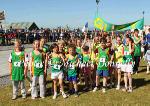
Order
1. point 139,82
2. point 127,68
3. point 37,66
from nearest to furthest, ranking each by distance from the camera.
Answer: point 37,66, point 127,68, point 139,82

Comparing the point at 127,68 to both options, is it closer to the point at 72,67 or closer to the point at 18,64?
the point at 72,67

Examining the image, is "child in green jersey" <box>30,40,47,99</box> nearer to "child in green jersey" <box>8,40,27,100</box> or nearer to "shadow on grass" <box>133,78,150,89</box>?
"child in green jersey" <box>8,40,27,100</box>

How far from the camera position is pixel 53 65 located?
10.7 m

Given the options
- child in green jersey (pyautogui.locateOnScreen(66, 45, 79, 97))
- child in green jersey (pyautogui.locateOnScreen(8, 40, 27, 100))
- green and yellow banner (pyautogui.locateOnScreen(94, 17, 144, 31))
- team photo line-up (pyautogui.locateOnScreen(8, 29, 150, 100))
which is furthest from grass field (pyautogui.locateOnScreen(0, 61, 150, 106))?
green and yellow banner (pyautogui.locateOnScreen(94, 17, 144, 31))

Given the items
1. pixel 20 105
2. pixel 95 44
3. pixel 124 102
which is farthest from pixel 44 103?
pixel 95 44

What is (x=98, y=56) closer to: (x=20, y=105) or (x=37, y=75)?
(x=37, y=75)

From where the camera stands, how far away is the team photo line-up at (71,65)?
10.6m

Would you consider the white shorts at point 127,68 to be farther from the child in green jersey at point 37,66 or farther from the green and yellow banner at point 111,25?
the green and yellow banner at point 111,25

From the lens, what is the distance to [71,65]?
36.0ft

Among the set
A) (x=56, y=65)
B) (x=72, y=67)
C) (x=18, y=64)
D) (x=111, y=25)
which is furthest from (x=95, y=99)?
(x=111, y=25)

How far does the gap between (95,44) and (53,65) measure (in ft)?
8.49

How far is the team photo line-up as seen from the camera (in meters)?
10.6

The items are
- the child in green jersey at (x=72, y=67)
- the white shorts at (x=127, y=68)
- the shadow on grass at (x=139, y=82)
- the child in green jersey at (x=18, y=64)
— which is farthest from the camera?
the shadow on grass at (x=139, y=82)

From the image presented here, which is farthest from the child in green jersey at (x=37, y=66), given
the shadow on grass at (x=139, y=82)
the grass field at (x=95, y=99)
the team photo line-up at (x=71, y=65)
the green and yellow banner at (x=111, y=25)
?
the green and yellow banner at (x=111, y=25)
